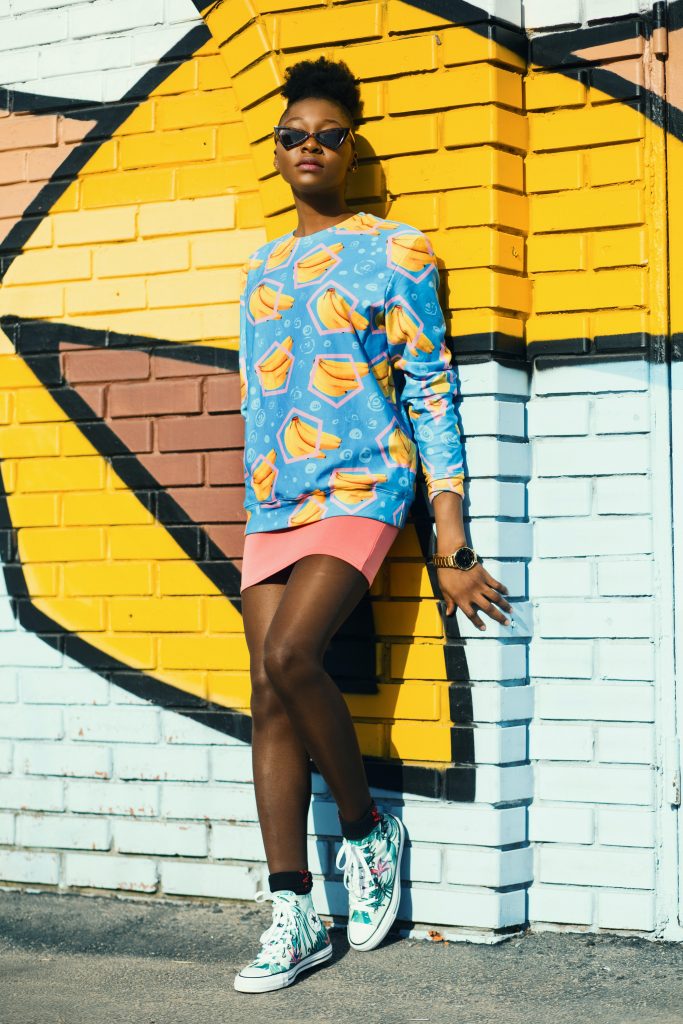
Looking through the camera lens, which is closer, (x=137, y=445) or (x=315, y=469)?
(x=315, y=469)

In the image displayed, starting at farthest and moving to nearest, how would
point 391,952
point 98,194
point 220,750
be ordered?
point 98,194
point 220,750
point 391,952

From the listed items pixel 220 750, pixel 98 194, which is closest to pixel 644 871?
pixel 220 750

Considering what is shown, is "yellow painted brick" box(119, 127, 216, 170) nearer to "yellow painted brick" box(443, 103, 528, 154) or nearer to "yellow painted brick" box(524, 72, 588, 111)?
"yellow painted brick" box(443, 103, 528, 154)

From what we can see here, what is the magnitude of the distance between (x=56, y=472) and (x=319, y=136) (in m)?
1.45

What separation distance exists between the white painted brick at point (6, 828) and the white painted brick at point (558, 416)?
6.88 feet

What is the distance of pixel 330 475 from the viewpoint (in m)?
3.27

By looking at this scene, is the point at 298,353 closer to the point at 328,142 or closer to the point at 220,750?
the point at 328,142

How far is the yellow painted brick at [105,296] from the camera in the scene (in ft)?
13.2

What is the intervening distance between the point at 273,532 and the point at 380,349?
0.57 m

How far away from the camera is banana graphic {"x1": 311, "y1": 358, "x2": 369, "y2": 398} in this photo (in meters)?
3.30

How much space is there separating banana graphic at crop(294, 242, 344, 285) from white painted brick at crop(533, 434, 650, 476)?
76cm

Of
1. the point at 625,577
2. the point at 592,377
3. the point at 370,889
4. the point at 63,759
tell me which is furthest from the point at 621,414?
the point at 63,759

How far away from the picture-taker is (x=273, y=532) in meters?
3.39

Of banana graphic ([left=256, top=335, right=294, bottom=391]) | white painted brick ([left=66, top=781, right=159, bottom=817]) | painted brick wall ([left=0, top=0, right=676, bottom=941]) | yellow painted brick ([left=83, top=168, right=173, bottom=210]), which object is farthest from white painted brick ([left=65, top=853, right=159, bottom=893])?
yellow painted brick ([left=83, top=168, right=173, bottom=210])
